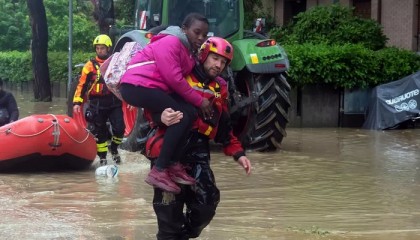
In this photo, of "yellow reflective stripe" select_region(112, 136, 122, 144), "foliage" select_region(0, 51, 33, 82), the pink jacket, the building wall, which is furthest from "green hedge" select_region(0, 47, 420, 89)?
"foliage" select_region(0, 51, 33, 82)

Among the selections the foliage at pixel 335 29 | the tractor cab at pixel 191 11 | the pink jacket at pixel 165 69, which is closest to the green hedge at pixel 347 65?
the foliage at pixel 335 29

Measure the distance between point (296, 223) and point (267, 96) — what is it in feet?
17.2

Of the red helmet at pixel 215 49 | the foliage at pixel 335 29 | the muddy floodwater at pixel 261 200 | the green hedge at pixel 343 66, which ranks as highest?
the foliage at pixel 335 29

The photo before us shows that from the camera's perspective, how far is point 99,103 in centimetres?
1116

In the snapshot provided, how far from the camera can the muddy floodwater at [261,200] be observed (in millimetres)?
7057

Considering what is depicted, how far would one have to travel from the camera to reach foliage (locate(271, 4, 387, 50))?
1995cm

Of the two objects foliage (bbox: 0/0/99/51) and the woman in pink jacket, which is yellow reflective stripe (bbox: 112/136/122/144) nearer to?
the woman in pink jacket

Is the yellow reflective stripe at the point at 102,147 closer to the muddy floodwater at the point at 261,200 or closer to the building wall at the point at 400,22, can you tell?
the muddy floodwater at the point at 261,200

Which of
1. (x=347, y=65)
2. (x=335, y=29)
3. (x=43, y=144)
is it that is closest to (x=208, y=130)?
(x=43, y=144)

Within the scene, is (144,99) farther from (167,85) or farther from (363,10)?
(363,10)

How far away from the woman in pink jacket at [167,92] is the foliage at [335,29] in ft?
46.6

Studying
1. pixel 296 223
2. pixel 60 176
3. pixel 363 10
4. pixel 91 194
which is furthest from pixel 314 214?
pixel 363 10

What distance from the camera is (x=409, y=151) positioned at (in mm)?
13094

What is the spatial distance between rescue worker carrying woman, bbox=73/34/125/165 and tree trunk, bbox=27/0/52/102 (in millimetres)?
17043
